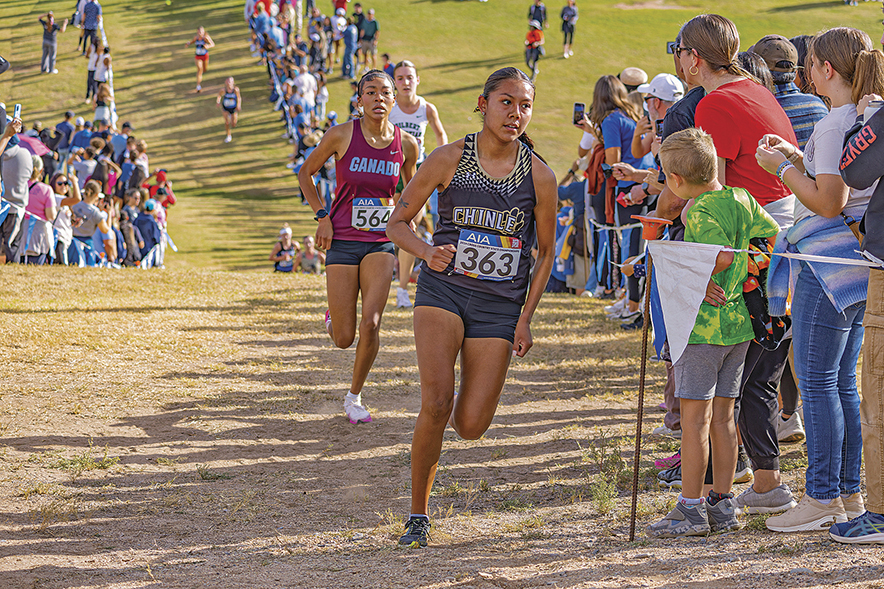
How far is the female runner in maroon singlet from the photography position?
562 cm

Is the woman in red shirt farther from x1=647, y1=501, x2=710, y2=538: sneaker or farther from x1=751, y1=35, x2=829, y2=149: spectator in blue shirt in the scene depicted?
x1=751, y1=35, x2=829, y2=149: spectator in blue shirt

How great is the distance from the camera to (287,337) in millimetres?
8336

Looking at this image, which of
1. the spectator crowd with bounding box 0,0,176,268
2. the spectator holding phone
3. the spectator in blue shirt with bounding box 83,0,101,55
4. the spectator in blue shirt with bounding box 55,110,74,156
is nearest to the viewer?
the spectator holding phone

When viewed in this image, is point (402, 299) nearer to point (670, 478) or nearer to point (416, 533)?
point (670, 478)

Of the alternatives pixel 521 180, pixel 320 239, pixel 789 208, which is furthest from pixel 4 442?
pixel 789 208

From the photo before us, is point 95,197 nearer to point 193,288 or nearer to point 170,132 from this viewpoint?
point 193,288

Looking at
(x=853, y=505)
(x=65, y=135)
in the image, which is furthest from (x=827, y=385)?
(x=65, y=135)

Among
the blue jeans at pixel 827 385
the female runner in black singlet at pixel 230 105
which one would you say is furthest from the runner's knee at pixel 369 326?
the female runner in black singlet at pixel 230 105

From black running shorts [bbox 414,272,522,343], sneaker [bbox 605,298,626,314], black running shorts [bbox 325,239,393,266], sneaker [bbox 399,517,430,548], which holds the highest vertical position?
black running shorts [bbox 325,239,393,266]

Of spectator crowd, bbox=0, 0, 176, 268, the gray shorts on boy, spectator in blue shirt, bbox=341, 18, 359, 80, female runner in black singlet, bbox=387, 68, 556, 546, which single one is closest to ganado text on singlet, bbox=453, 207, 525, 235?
female runner in black singlet, bbox=387, 68, 556, 546

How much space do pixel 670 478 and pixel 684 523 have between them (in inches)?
34.3

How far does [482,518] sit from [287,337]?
4557mm

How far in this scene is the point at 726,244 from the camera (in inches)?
140

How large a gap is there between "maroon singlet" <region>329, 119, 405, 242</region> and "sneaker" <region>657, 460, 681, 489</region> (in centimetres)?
237
